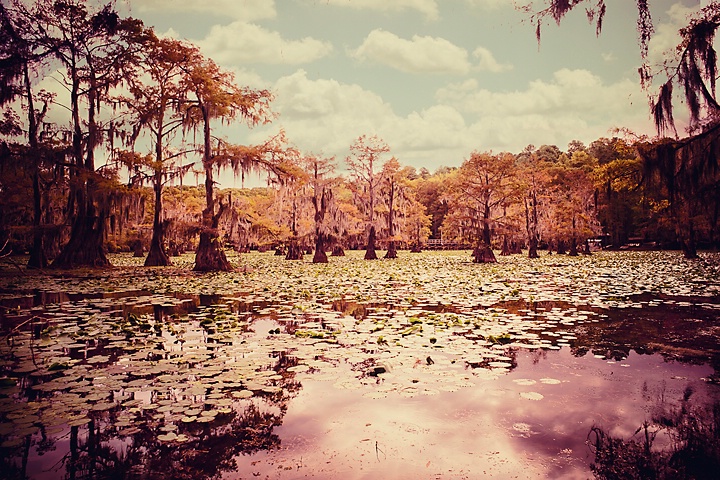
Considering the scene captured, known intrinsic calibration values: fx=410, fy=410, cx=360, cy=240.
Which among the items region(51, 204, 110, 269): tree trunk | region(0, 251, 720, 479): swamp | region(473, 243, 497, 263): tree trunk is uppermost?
region(51, 204, 110, 269): tree trunk

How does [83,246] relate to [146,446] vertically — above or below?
above

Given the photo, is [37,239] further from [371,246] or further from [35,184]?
[371,246]

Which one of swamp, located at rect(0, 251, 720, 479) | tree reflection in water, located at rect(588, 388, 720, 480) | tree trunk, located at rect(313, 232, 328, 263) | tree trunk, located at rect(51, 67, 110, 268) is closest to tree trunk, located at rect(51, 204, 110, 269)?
tree trunk, located at rect(51, 67, 110, 268)

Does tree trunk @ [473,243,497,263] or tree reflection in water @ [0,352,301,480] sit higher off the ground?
tree trunk @ [473,243,497,263]

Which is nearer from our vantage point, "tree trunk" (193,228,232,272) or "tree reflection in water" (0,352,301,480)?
"tree reflection in water" (0,352,301,480)

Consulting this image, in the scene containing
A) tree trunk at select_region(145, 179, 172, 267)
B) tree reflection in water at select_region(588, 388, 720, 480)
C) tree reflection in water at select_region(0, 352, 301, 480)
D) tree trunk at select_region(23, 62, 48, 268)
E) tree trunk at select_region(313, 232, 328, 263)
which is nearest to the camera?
tree reflection in water at select_region(588, 388, 720, 480)

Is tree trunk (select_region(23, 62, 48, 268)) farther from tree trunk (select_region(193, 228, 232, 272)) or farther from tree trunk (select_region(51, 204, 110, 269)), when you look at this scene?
tree trunk (select_region(193, 228, 232, 272))

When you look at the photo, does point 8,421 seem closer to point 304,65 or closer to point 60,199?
point 60,199

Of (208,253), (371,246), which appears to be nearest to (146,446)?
(208,253)

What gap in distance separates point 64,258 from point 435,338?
1860cm

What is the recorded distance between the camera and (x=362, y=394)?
12.1ft

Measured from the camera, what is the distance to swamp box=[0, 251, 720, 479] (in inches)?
98.9

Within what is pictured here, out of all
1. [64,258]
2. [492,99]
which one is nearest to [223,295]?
[64,258]

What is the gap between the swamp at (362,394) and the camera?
2.51 meters
